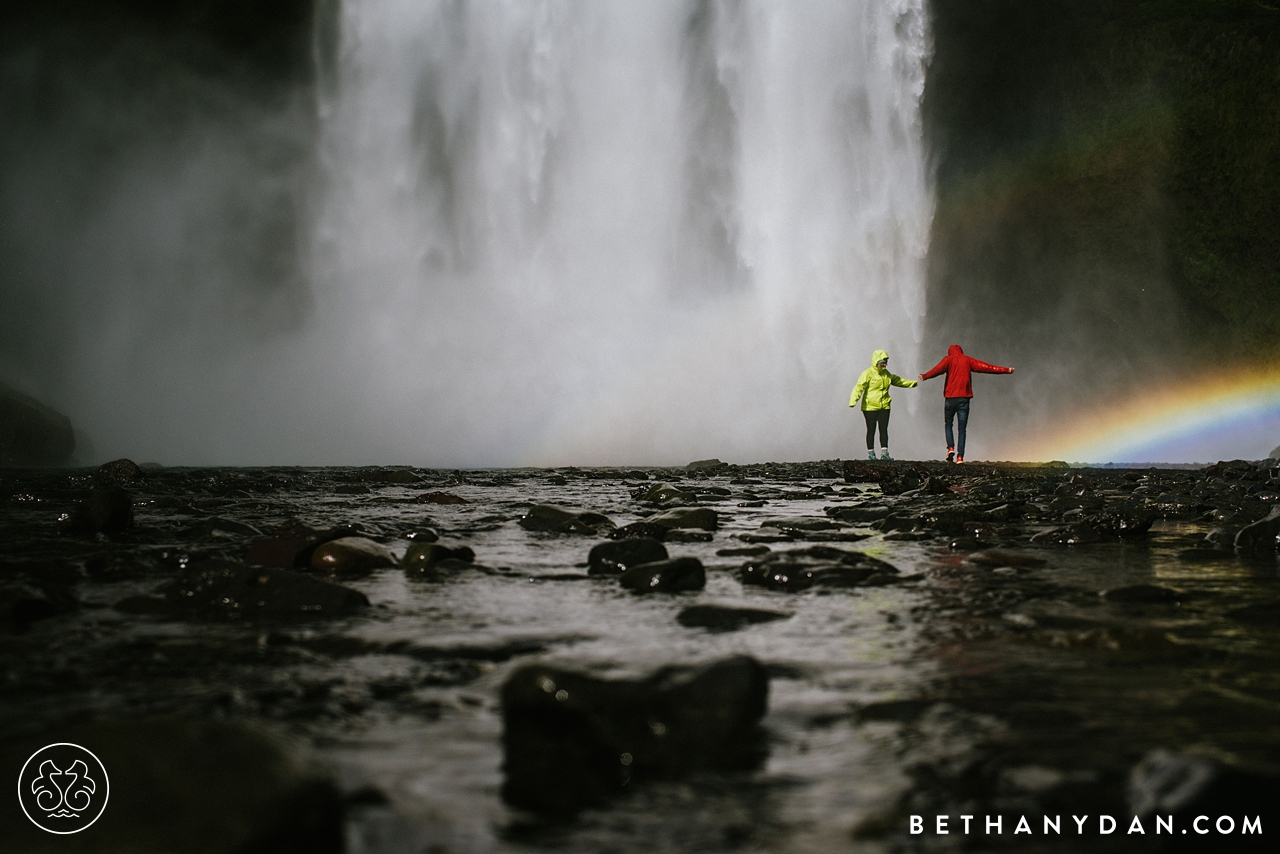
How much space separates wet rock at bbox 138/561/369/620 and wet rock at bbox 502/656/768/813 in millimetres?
1509

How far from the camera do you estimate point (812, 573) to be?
3361 millimetres

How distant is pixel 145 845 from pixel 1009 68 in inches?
1281

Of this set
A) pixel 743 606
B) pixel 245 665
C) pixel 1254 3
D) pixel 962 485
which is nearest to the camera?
pixel 245 665

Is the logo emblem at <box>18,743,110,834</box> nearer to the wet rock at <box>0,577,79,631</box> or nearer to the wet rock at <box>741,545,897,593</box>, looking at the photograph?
the wet rock at <box>0,577,79,631</box>

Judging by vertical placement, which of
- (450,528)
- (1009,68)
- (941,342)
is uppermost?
(1009,68)

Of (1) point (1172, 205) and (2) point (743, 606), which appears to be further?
(1) point (1172, 205)

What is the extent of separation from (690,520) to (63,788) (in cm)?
449

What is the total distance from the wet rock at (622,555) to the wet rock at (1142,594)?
71.3 inches

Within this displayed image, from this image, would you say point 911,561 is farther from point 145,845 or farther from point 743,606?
point 145,845

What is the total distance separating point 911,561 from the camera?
13.1ft

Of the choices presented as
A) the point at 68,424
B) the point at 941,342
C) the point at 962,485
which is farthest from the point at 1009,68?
the point at 68,424

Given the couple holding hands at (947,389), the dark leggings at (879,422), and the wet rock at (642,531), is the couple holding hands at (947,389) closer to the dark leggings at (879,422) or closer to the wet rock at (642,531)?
the dark leggings at (879,422)

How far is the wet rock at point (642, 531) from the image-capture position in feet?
16.4

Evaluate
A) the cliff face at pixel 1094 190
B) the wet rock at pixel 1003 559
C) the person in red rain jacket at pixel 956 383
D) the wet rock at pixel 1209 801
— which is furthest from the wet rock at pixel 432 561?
the cliff face at pixel 1094 190
